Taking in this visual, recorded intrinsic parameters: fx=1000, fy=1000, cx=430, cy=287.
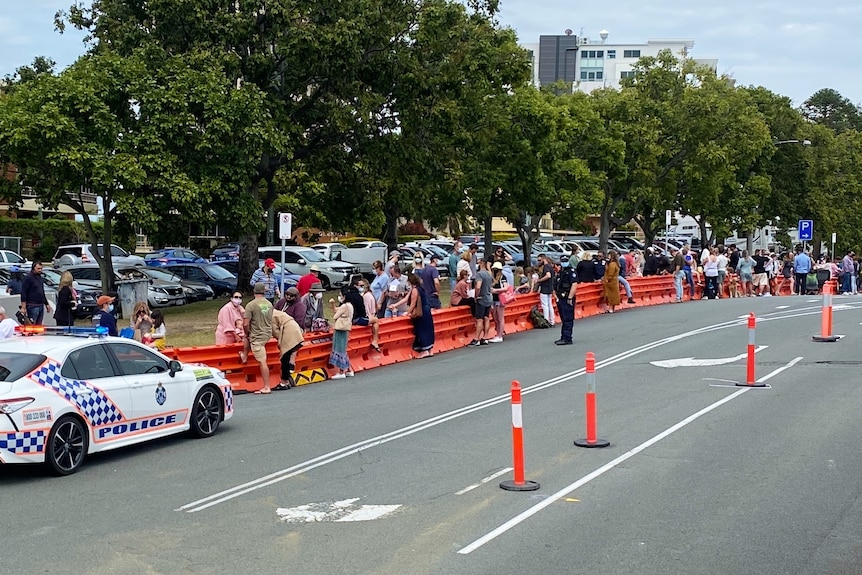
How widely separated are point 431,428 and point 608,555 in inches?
211

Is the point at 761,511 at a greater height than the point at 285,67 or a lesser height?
lesser

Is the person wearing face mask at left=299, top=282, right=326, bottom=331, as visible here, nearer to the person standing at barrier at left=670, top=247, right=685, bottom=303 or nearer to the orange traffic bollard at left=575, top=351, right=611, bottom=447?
the orange traffic bollard at left=575, top=351, right=611, bottom=447

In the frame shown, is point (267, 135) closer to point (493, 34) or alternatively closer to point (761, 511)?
point (493, 34)

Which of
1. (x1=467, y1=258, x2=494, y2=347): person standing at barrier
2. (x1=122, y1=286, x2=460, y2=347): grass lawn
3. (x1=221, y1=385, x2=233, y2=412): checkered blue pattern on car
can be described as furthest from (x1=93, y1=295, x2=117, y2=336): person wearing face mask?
(x1=467, y1=258, x2=494, y2=347): person standing at barrier

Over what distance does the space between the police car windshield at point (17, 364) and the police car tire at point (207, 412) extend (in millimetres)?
2380

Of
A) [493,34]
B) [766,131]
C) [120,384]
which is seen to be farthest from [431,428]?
[766,131]

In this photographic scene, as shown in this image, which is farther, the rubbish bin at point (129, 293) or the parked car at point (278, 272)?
the parked car at point (278, 272)

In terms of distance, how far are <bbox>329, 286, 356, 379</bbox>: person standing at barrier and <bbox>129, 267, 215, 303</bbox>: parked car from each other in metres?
16.5

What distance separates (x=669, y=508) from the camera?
859 centimetres

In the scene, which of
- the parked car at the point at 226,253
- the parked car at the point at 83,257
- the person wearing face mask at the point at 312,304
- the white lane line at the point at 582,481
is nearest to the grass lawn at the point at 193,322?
the person wearing face mask at the point at 312,304

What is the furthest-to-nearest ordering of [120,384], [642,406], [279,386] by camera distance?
[279,386], [642,406], [120,384]

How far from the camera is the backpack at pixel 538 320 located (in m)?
24.8

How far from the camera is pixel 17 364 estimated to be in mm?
10352

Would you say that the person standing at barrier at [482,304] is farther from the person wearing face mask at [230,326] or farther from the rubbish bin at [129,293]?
the rubbish bin at [129,293]
